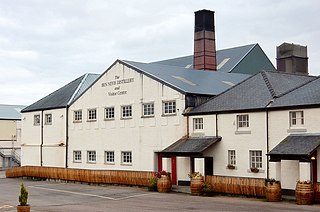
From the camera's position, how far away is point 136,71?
39.8 m

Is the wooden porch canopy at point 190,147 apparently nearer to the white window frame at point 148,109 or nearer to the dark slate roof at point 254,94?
the dark slate roof at point 254,94

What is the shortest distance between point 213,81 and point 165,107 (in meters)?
5.32

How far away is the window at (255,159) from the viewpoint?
30992 millimetres

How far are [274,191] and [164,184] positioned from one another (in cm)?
755

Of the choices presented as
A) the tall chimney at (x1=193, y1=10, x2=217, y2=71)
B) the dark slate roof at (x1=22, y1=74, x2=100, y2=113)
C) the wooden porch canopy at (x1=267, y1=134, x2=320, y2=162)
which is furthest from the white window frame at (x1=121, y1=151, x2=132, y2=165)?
the wooden porch canopy at (x1=267, y1=134, x2=320, y2=162)

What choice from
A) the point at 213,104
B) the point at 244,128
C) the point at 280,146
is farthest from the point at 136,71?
the point at 280,146

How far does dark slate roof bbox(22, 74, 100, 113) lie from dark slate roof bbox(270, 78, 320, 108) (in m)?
21.2

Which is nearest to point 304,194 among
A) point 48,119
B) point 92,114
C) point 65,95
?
point 92,114

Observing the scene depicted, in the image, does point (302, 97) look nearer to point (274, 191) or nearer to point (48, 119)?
point (274, 191)

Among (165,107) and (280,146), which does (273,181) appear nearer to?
(280,146)

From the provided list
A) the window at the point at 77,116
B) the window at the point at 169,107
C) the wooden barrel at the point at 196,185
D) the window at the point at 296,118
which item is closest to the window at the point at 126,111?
the window at the point at 169,107

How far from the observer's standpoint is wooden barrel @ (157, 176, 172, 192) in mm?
32156

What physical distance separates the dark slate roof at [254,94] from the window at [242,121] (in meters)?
0.50

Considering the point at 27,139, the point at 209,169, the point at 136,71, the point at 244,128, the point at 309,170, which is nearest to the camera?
the point at 309,170
